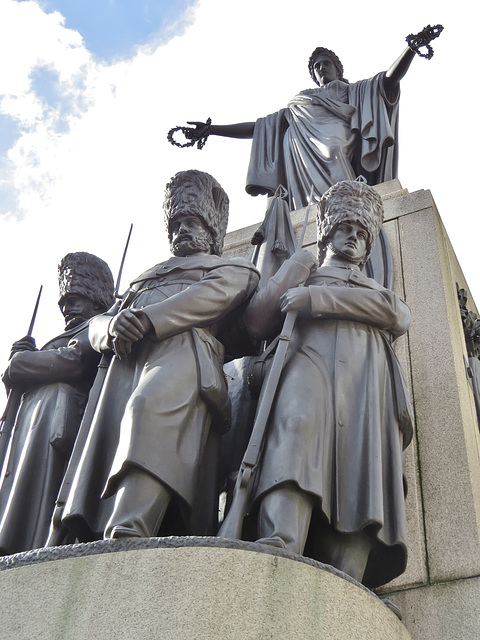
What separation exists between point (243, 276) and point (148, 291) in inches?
23.8

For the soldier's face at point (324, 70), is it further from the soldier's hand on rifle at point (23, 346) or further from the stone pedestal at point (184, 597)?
the stone pedestal at point (184, 597)

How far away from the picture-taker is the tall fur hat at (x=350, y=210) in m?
6.40

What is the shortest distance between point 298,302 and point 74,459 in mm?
1563

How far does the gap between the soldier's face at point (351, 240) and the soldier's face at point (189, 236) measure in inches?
33.6

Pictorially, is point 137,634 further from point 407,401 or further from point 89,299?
point 89,299

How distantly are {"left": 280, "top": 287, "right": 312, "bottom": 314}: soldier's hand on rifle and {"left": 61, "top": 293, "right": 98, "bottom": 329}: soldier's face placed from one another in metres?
1.99

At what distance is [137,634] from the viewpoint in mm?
3975

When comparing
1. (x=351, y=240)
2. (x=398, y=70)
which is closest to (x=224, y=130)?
(x=398, y=70)

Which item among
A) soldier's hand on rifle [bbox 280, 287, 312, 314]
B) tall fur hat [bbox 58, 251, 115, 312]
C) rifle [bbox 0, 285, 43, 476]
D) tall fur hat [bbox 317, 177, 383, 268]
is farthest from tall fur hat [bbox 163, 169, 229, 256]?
rifle [bbox 0, 285, 43, 476]

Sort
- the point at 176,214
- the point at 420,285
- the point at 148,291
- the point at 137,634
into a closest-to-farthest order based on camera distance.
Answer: the point at 137,634, the point at 148,291, the point at 176,214, the point at 420,285

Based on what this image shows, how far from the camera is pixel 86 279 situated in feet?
23.9

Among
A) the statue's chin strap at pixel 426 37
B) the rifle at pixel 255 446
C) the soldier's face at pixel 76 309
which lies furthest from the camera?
the statue's chin strap at pixel 426 37

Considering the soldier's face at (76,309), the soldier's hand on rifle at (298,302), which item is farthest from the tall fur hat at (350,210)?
the soldier's face at (76,309)

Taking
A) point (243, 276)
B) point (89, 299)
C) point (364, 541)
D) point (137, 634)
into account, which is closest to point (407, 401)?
point (364, 541)
